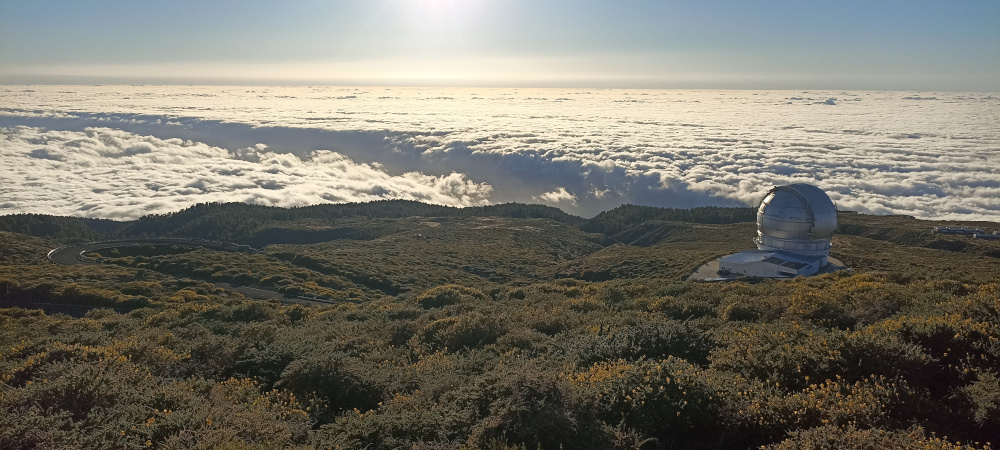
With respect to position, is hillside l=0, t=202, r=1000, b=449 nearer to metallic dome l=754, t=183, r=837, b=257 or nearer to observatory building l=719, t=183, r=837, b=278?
observatory building l=719, t=183, r=837, b=278

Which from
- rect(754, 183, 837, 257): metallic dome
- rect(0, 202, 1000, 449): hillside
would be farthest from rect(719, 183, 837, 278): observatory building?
rect(0, 202, 1000, 449): hillside

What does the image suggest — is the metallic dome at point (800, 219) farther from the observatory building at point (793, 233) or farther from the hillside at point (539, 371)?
the hillside at point (539, 371)

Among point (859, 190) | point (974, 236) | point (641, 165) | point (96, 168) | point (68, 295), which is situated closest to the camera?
point (68, 295)

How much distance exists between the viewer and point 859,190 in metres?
110

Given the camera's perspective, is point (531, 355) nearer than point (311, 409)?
No

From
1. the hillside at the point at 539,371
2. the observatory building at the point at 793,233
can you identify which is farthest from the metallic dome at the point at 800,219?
the hillside at the point at 539,371

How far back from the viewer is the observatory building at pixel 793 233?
3522 centimetres

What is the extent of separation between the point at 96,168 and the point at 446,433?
206 m

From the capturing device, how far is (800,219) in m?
35.8

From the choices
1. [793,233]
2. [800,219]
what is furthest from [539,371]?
[793,233]

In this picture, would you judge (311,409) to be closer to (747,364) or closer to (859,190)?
(747,364)

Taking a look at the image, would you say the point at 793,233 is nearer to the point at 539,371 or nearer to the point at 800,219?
the point at 800,219

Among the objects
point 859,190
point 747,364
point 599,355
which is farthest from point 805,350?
point 859,190

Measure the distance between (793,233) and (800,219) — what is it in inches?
39.8
